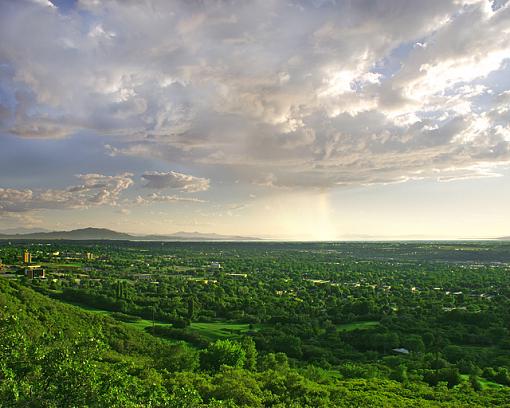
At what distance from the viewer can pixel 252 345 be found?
50125 mm

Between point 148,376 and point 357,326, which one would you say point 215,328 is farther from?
point 148,376

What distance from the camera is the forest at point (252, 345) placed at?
18.5m

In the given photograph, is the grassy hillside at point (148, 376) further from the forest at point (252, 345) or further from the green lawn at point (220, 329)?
the green lawn at point (220, 329)

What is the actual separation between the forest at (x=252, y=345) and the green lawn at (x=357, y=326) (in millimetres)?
203

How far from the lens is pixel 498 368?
46.7m

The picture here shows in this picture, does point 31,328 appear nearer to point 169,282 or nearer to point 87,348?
point 87,348

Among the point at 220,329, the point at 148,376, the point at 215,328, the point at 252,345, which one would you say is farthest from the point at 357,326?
the point at 148,376

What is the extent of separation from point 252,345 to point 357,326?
27643mm

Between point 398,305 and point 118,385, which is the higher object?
point 118,385

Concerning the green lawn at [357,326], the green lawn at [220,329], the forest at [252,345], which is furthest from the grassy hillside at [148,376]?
the green lawn at [357,326]

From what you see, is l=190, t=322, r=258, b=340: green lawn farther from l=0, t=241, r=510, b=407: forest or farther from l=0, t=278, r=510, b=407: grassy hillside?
l=0, t=278, r=510, b=407: grassy hillside

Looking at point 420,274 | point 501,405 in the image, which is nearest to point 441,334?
point 501,405

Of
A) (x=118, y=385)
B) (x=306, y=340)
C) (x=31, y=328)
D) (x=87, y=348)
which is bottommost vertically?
(x=306, y=340)

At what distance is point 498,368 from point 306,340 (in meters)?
23.0
